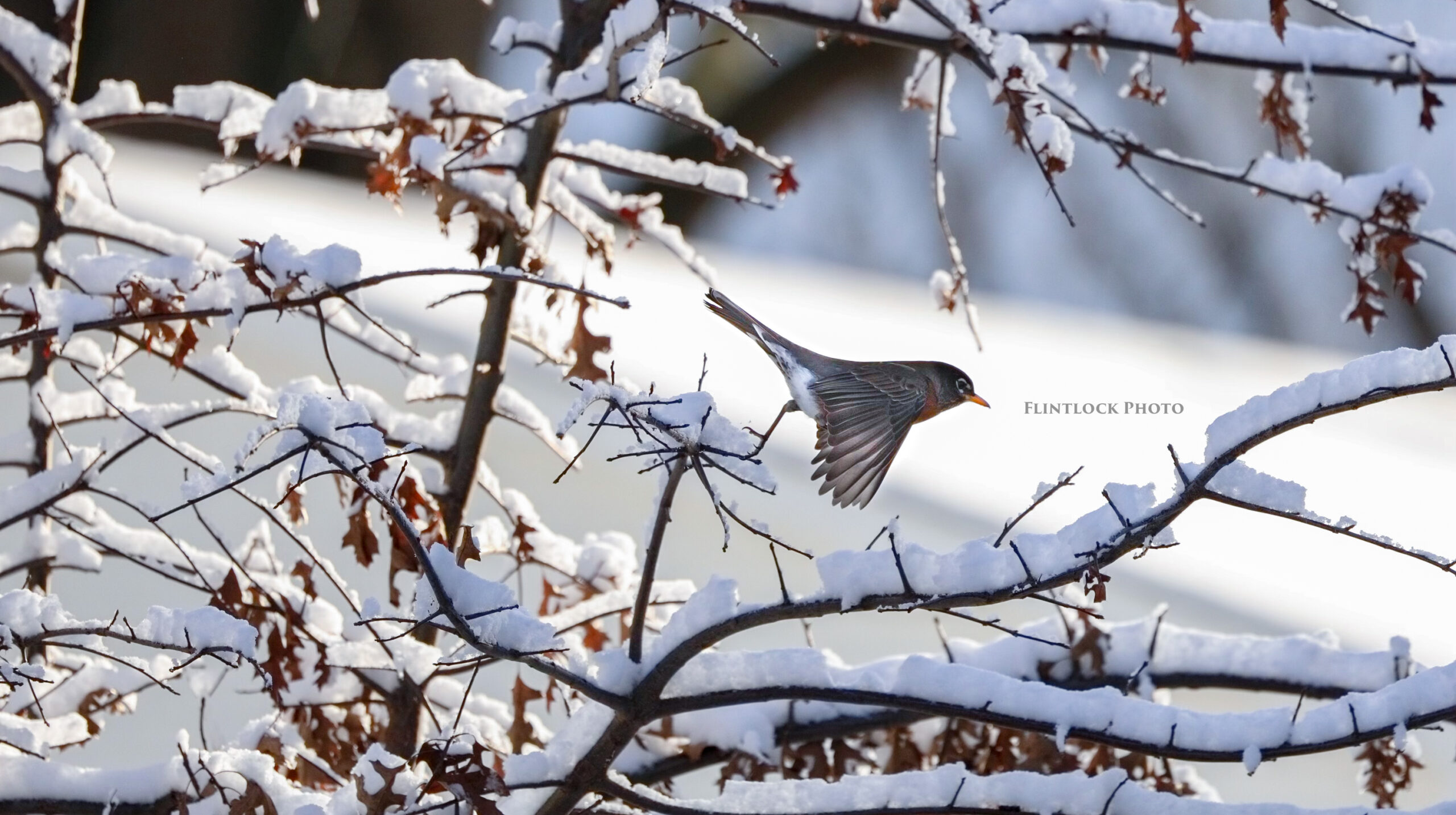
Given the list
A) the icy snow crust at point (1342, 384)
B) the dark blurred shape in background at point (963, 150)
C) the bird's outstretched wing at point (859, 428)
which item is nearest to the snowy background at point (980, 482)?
the bird's outstretched wing at point (859, 428)

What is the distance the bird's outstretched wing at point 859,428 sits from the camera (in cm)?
73

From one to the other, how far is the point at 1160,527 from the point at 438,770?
1.02 feet

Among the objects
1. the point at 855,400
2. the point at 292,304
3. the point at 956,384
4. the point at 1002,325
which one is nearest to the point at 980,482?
the point at 956,384

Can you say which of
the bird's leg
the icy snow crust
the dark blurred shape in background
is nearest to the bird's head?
the bird's leg

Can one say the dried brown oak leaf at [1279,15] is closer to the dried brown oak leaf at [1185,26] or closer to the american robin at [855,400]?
the dried brown oak leaf at [1185,26]

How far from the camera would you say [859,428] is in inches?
29.9

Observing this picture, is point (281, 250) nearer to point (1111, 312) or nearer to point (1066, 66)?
point (1066, 66)

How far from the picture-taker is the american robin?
73 cm

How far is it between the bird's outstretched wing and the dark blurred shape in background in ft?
5.72

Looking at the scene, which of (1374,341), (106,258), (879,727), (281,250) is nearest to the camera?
(281,250)

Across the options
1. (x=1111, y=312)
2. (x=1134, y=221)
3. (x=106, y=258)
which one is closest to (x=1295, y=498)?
(x=106, y=258)

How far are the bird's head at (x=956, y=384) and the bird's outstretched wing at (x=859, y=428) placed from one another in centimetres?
6

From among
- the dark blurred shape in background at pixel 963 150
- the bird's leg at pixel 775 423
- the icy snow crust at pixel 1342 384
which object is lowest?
the icy snow crust at pixel 1342 384

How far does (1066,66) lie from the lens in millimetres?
983
